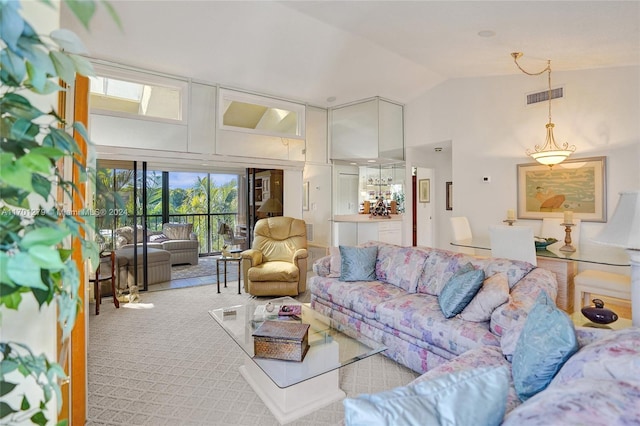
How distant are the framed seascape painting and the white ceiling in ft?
4.28

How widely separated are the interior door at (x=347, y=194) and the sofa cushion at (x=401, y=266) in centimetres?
297

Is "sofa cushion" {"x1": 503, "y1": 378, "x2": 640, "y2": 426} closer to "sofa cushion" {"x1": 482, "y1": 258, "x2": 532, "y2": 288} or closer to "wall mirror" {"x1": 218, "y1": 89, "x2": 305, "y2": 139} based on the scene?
"sofa cushion" {"x1": 482, "y1": 258, "x2": 532, "y2": 288}

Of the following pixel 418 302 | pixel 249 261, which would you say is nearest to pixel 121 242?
pixel 249 261

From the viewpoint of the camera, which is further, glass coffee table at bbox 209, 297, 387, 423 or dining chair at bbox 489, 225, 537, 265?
dining chair at bbox 489, 225, 537, 265

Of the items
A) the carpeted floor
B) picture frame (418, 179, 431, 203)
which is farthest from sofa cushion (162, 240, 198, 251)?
picture frame (418, 179, 431, 203)

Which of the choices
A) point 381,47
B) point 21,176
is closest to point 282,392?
point 21,176

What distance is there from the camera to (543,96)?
4.65 m

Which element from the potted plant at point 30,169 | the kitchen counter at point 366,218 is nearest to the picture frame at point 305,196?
the kitchen counter at point 366,218

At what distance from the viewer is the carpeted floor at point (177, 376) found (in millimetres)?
2029

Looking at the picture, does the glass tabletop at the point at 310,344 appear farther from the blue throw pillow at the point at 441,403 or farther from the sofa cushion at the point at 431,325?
the blue throw pillow at the point at 441,403

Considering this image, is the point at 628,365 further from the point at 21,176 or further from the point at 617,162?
the point at 617,162

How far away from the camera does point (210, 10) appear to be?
11.3ft

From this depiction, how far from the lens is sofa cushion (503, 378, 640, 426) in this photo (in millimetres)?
743

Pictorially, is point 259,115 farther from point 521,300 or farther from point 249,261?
point 521,300
